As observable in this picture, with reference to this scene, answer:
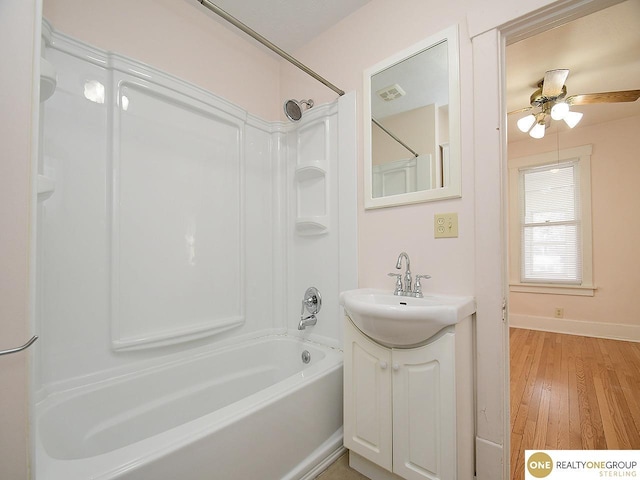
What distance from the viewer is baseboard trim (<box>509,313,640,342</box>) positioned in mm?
3199

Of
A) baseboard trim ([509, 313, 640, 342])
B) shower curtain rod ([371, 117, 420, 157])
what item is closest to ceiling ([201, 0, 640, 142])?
shower curtain rod ([371, 117, 420, 157])

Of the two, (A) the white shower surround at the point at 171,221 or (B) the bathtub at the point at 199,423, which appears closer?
(B) the bathtub at the point at 199,423

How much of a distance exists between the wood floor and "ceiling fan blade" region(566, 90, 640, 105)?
2186 millimetres

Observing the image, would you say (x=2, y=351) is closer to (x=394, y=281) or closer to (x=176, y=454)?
(x=176, y=454)

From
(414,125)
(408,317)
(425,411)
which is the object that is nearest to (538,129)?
(414,125)

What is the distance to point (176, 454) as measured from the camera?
2.87 feet

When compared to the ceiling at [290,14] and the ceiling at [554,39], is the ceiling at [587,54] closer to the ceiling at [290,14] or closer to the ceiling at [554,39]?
the ceiling at [554,39]

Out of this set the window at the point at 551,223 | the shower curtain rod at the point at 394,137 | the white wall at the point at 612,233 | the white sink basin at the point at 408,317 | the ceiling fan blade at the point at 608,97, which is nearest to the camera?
the white sink basin at the point at 408,317

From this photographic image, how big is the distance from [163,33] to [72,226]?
3.87ft

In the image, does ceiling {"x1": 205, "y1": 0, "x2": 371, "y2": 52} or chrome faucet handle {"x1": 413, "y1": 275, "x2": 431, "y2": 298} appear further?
ceiling {"x1": 205, "y1": 0, "x2": 371, "y2": 52}

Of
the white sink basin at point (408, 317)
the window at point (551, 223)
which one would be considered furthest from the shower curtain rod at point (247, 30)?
the window at point (551, 223)

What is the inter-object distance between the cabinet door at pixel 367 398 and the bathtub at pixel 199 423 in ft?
0.50

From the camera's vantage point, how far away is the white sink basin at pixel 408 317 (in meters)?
1.04

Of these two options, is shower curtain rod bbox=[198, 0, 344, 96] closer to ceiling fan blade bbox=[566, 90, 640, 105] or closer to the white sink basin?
the white sink basin
